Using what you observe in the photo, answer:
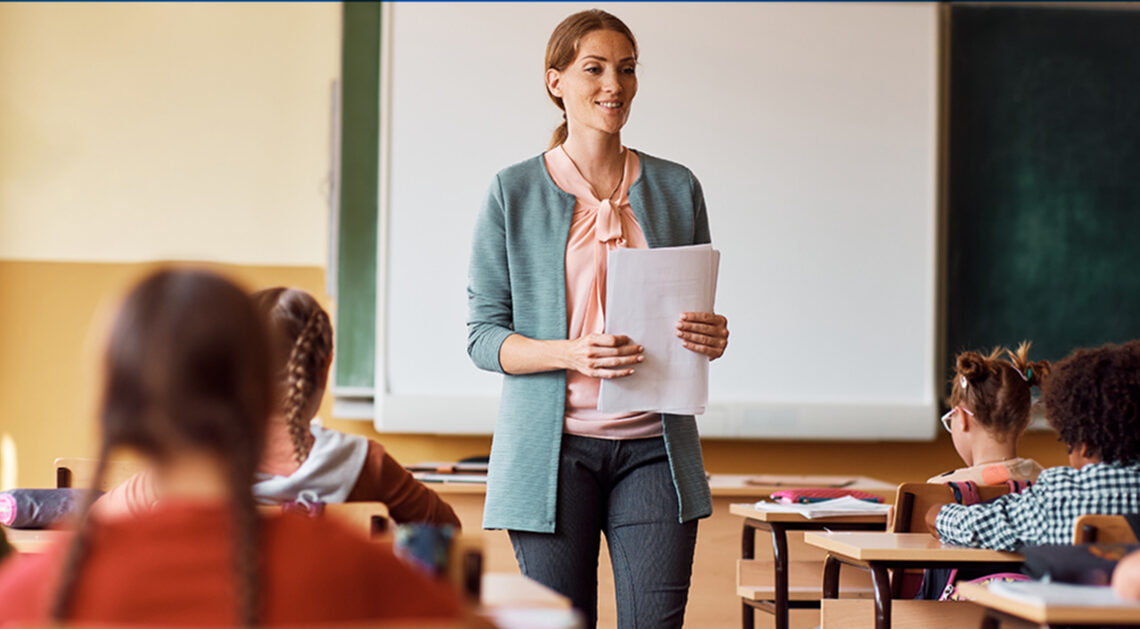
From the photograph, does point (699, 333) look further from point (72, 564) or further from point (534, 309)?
point (72, 564)

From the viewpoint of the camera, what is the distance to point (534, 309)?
2045 millimetres

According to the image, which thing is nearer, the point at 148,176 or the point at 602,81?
the point at 602,81

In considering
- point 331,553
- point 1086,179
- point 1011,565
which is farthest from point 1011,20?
point 331,553

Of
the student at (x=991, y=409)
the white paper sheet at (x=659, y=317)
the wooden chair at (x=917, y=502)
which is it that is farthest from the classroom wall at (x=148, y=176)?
the white paper sheet at (x=659, y=317)

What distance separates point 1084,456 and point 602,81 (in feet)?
3.53

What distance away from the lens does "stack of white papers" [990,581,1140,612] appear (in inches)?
55.5

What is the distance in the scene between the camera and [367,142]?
455 cm

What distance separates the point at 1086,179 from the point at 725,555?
2.28m

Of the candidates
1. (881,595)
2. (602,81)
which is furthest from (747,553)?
(602,81)

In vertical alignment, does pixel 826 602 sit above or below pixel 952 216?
below

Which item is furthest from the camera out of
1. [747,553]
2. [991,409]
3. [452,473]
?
[452,473]

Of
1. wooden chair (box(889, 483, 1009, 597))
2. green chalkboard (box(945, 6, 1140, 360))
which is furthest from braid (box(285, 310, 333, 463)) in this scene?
green chalkboard (box(945, 6, 1140, 360))

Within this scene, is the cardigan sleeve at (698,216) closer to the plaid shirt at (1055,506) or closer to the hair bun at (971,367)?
the plaid shirt at (1055,506)

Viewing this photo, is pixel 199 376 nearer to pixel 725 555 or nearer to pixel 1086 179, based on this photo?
pixel 725 555
